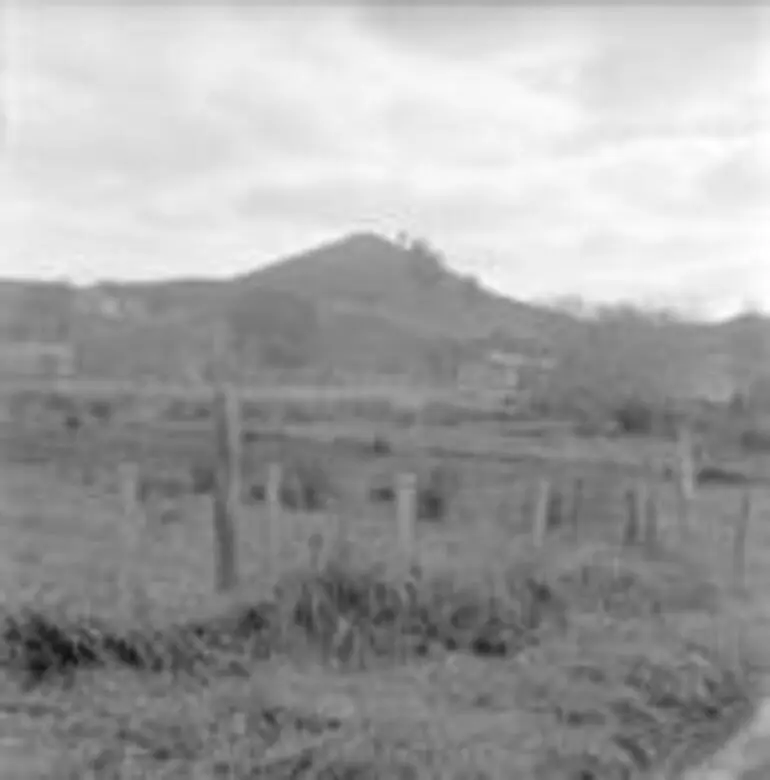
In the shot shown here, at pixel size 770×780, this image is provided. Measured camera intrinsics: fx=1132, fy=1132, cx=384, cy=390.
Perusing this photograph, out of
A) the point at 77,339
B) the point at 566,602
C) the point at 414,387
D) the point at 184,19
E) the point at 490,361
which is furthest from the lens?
the point at 414,387

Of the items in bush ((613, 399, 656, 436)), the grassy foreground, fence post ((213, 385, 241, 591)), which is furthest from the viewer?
bush ((613, 399, 656, 436))

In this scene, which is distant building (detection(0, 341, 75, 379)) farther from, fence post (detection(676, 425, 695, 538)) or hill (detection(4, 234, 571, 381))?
fence post (detection(676, 425, 695, 538))

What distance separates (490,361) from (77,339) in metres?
1.83

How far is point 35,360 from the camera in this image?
364cm

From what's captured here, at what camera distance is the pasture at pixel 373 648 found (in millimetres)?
1982

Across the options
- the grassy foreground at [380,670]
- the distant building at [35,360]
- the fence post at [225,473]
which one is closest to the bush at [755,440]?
the grassy foreground at [380,670]

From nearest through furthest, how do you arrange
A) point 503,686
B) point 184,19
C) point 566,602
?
1. point 184,19
2. point 503,686
3. point 566,602

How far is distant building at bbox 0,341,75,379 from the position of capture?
324 centimetres

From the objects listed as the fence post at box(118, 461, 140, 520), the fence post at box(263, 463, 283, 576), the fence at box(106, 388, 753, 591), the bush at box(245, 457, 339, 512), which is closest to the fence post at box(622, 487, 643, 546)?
the fence at box(106, 388, 753, 591)

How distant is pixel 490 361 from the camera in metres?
4.90

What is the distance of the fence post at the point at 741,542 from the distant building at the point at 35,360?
2.24 meters

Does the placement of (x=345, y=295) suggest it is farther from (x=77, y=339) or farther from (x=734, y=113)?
(x=734, y=113)

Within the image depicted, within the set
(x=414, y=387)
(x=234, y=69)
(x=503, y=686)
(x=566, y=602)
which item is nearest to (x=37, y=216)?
(x=234, y=69)

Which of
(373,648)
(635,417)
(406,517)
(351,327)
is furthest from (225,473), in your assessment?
(635,417)
